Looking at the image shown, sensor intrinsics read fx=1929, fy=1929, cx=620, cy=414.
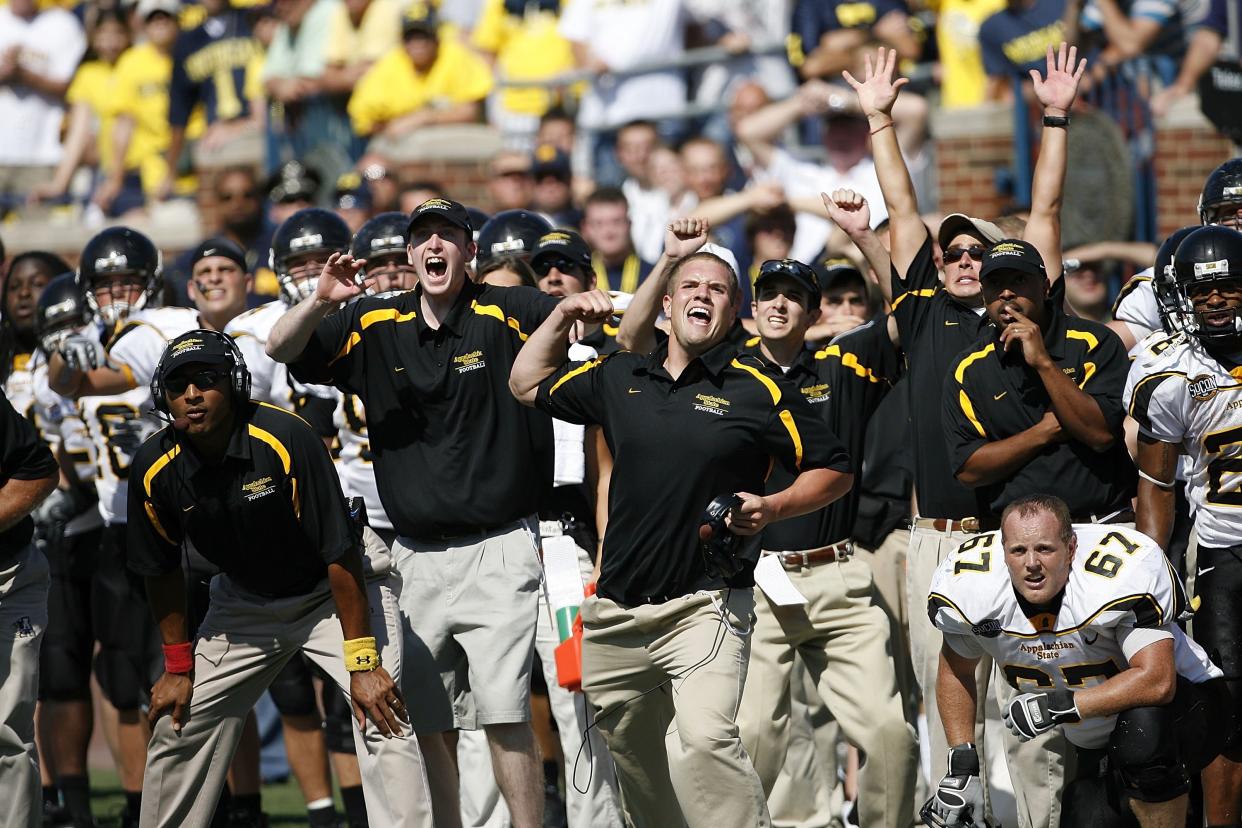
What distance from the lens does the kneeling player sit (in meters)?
6.57

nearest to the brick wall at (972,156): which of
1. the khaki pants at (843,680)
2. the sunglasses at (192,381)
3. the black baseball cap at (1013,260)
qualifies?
the khaki pants at (843,680)

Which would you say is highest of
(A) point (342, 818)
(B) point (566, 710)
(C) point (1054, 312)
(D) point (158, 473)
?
(C) point (1054, 312)

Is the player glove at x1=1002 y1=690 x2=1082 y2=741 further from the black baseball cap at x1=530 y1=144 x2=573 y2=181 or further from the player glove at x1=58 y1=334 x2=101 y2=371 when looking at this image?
the black baseball cap at x1=530 y1=144 x2=573 y2=181

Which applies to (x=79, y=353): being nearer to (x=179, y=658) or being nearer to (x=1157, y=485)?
(x=179, y=658)

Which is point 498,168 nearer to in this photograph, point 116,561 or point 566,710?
point 116,561

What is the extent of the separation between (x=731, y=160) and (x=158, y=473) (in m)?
6.92

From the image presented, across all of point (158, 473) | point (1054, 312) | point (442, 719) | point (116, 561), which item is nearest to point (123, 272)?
point (116, 561)

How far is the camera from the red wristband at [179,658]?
276 inches

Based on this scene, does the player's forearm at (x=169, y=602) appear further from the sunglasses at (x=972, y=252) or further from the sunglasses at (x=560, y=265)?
the sunglasses at (x=972, y=252)

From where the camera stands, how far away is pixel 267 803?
392 inches

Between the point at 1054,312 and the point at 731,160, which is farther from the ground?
the point at 731,160

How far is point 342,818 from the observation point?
368 inches

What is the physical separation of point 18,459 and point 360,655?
1543mm

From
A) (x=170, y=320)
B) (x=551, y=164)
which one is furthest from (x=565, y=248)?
(x=551, y=164)
